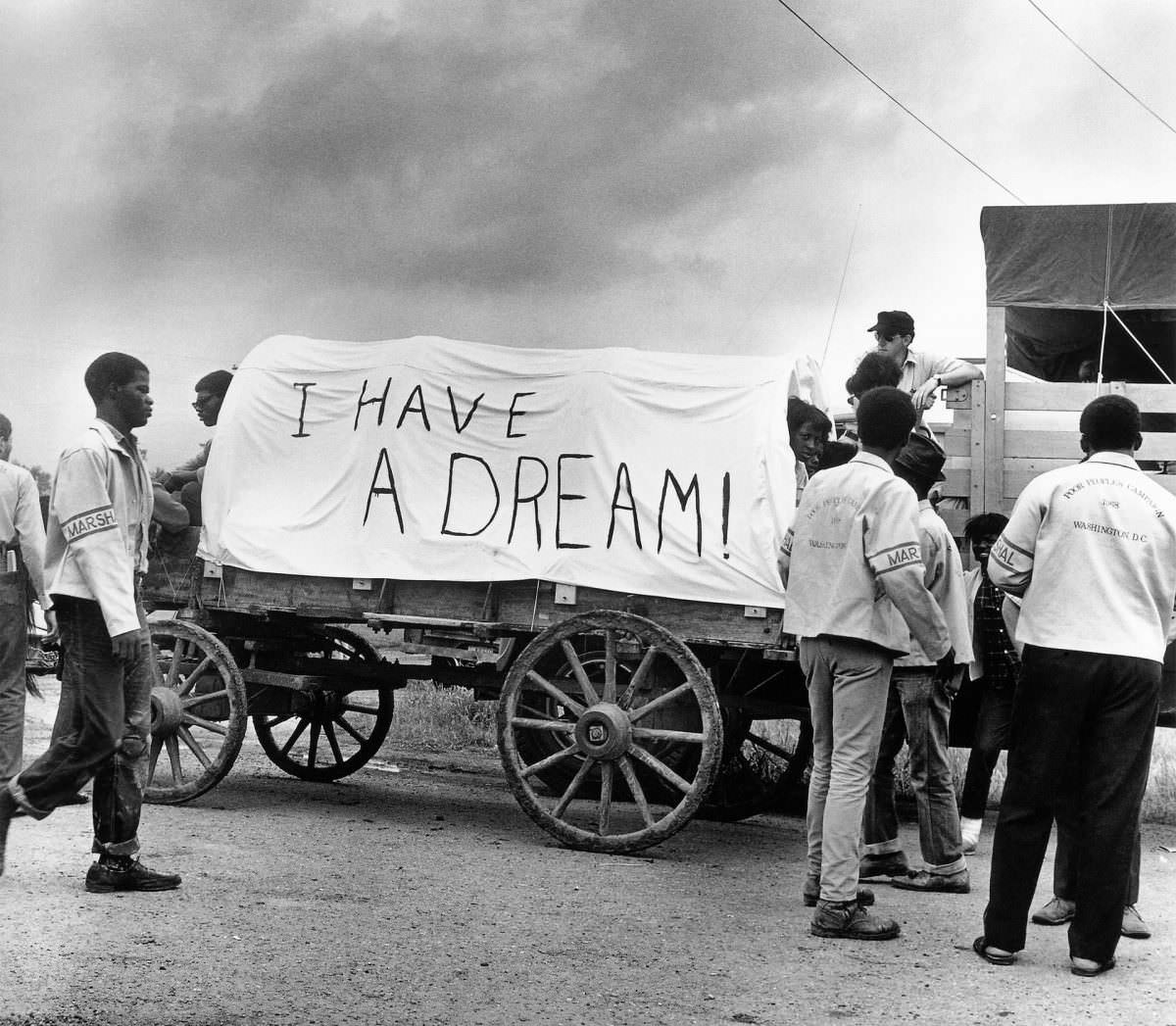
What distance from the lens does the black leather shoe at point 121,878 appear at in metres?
5.31

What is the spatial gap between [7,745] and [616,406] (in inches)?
133

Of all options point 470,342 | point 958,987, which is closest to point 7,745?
point 470,342

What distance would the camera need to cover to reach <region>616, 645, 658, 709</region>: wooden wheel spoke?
666 centimetres

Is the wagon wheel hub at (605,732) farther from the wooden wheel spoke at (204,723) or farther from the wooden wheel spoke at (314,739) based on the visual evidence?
the wooden wheel spoke at (314,739)

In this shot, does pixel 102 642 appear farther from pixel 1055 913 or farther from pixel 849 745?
pixel 1055 913

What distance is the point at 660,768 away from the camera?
6539 millimetres

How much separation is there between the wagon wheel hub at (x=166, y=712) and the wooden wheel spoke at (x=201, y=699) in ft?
0.12

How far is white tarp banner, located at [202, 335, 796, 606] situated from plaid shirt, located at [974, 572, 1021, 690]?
994 millimetres

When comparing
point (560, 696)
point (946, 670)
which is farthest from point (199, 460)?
point (946, 670)

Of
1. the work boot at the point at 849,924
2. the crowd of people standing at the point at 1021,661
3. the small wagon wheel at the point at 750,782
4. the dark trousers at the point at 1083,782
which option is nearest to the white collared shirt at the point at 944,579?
the crowd of people standing at the point at 1021,661

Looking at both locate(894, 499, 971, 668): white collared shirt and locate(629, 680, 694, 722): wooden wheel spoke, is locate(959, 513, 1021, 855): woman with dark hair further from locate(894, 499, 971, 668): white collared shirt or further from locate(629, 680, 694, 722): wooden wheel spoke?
locate(629, 680, 694, 722): wooden wheel spoke

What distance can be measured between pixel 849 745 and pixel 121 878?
9.06 feet

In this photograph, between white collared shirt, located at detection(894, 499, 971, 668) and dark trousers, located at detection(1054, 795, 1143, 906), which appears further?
white collared shirt, located at detection(894, 499, 971, 668)

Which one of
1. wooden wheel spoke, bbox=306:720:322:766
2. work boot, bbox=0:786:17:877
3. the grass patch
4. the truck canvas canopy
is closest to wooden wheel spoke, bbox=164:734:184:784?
wooden wheel spoke, bbox=306:720:322:766
